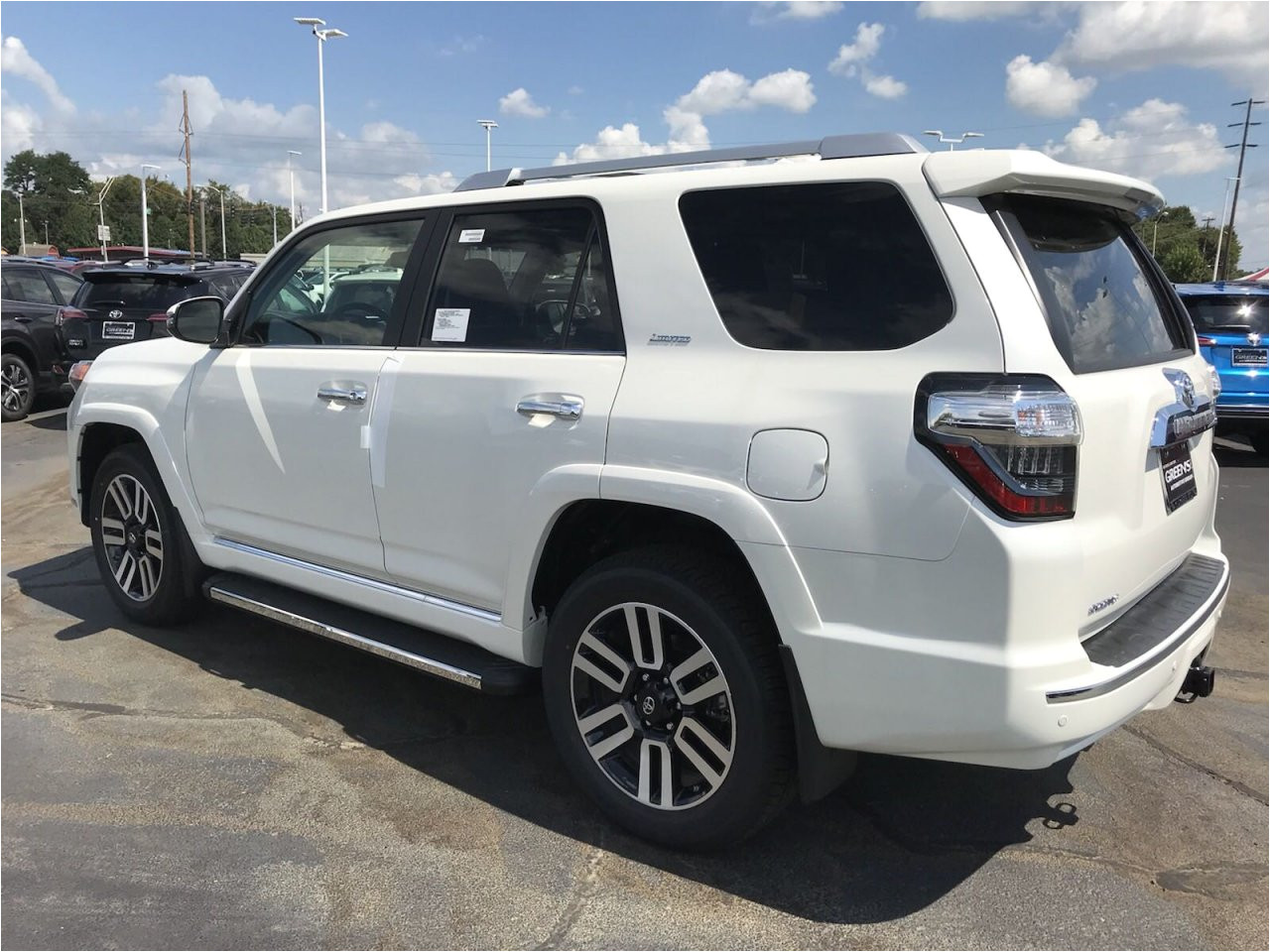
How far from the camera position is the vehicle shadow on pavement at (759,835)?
2.92 m

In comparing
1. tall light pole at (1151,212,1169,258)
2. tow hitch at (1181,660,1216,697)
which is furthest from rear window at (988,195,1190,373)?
tow hitch at (1181,660,1216,697)

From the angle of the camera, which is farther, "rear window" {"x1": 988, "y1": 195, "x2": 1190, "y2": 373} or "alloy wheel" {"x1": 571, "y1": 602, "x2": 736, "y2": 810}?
"alloy wheel" {"x1": 571, "y1": 602, "x2": 736, "y2": 810}

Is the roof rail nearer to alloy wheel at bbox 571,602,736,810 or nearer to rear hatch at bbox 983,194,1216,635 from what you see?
rear hatch at bbox 983,194,1216,635

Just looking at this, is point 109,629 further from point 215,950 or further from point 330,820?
point 215,950

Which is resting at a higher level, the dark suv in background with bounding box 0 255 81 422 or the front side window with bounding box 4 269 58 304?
the front side window with bounding box 4 269 58 304

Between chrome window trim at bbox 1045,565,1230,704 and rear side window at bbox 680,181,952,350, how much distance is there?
92 centimetres

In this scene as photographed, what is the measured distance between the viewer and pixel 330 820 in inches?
128

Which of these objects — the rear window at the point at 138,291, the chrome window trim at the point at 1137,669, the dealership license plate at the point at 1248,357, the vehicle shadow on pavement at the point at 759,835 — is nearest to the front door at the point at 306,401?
the vehicle shadow on pavement at the point at 759,835

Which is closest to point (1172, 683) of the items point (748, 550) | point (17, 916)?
point (748, 550)

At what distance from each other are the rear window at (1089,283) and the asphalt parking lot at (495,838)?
4.91 feet

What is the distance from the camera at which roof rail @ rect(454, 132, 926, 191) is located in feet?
9.12

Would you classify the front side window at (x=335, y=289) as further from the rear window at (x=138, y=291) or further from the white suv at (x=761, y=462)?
the rear window at (x=138, y=291)

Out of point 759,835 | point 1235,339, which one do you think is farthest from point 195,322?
point 1235,339

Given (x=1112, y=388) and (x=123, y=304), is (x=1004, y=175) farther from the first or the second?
(x=123, y=304)
